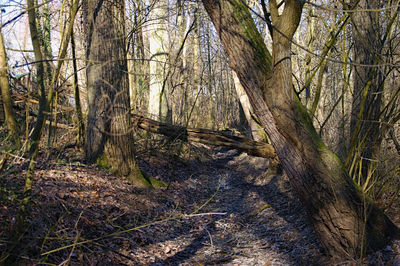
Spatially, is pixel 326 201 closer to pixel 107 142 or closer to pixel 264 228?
pixel 264 228

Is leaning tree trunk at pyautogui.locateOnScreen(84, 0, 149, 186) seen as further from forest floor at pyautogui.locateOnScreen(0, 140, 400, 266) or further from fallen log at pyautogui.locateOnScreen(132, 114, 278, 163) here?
fallen log at pyautogui.locateOnScreen(132, 114, 278, 163)

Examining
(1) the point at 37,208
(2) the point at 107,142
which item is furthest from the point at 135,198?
(1) the point at 37,208

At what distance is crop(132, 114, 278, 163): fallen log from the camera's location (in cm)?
587

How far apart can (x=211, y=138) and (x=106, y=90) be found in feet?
7.08

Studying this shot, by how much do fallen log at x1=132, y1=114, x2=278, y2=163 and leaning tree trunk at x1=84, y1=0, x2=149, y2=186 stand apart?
0.88 m

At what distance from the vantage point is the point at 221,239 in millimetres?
5066

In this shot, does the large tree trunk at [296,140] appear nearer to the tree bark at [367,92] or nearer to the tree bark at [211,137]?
the tree bark at [367,92]

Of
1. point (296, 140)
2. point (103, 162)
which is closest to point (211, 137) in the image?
point (103, 162)

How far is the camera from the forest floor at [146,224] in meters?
3.23

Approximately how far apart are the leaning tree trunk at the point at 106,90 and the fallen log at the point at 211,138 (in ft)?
2.88

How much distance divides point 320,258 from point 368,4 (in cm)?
389

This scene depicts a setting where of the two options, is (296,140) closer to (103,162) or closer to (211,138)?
(211,138)

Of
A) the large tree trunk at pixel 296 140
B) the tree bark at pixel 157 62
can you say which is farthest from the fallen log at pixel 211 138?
the tree bark at pixel 157 62

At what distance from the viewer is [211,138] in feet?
20.9
